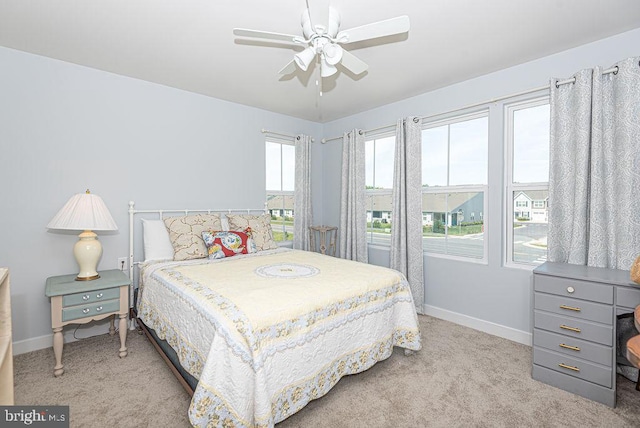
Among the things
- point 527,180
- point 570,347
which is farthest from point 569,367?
point 527,180

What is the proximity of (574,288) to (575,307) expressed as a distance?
0.41ft

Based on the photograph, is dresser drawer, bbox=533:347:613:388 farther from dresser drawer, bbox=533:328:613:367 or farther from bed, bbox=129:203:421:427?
bed, bbox=129:203:421:427

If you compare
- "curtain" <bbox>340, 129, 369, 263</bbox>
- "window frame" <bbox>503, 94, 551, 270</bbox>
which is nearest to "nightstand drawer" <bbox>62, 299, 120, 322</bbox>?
"curtain" <bbox>340, 129, 369, 263</bbox>

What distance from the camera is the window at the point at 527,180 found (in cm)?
275

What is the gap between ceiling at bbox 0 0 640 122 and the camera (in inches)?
77.6

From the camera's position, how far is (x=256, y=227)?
347 centimetres

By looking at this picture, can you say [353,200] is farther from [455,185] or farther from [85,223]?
[85,223]

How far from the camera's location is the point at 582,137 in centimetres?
234

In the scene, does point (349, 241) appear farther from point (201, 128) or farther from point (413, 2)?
point (413, 2)

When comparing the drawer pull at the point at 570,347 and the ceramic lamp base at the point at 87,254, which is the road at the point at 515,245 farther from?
the ceramic lamp base at the point at 87,254

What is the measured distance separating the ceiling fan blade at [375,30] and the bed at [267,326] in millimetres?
1561

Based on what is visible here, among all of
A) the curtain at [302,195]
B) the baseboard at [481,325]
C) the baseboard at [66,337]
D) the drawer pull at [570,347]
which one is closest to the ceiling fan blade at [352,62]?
the curtain at [302,195]

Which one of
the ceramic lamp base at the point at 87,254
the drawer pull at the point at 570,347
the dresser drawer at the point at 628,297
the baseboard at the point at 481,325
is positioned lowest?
the baseboard at the point at 481,325

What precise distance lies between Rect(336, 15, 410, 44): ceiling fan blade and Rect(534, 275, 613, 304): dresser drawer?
6.31 ft
